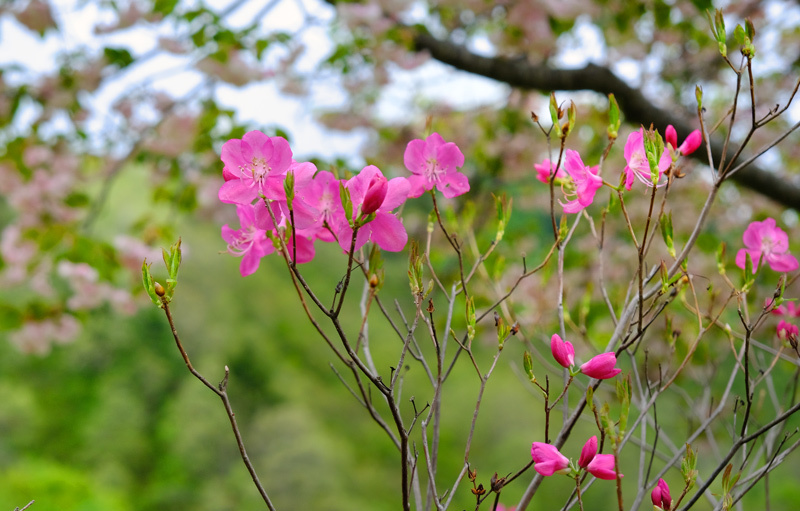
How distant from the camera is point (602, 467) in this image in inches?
13.1

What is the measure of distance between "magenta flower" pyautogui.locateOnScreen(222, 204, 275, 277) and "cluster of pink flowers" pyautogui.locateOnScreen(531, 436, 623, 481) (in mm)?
228

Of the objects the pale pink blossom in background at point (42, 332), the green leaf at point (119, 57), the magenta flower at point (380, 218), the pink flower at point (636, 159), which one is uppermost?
the pink flower at point (636, 159)

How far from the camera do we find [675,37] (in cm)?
230

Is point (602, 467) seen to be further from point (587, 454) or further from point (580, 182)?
point (580, 182)

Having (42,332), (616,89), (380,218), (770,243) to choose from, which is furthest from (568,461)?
(42,332)

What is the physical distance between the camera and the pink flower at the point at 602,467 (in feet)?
1.09

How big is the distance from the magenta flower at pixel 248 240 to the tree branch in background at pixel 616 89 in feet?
3.24

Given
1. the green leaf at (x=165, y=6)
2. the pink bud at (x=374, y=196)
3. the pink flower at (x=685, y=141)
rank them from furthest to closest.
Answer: the green leaf at (x=165, y=6), the pink flower at (x=685, y=141), the pink bud at (x=374, y=196)

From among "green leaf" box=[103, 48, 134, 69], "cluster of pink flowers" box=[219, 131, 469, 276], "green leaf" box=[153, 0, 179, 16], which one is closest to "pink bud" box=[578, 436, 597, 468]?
"cluster of pink flowers" box=[219, 131, 469, 276]

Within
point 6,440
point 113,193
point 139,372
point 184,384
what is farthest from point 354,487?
point 113,193

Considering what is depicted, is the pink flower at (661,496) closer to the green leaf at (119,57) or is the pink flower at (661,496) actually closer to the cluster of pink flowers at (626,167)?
the cluster of pink flowers at (626,167)

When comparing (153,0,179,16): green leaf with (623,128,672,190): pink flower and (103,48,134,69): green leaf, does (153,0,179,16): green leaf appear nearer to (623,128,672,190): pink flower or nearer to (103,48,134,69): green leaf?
(103,48,134,69): green leaf

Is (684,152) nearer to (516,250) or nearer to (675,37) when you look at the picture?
(516,250)

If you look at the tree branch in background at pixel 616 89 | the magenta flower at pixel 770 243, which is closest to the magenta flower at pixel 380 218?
the magenta flower at pixel 770 243
